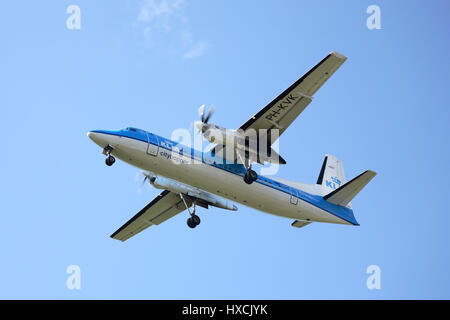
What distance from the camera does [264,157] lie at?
75.8ft

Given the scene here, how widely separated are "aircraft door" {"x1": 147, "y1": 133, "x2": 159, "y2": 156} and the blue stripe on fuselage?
8cm

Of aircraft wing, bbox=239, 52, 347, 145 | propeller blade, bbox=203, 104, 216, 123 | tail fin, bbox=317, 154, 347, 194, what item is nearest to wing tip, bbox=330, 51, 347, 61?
aircraft wing, bbox=239, 52, 347, 145

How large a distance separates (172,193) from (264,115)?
20.3 feet

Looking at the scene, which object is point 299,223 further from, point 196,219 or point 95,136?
point 95,136

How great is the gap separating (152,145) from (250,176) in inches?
A: 157

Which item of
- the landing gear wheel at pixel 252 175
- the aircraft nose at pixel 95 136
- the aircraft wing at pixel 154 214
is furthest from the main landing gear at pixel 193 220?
the aircraft nose at pixel 95 136

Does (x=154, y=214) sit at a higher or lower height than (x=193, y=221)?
higher

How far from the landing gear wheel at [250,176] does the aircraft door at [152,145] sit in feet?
12.0

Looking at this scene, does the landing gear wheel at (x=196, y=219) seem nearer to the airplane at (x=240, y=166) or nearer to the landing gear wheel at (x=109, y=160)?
the airplane at (x=240, y=166)

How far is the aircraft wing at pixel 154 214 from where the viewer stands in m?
26.0

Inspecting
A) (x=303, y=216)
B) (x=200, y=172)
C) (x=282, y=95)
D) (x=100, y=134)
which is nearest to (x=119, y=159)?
(x=100, y=134)

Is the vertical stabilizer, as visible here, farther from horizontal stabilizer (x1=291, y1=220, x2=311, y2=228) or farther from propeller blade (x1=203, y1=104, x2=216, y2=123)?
propeller blade (x1=203, y1=104, x2=216, y2=123)

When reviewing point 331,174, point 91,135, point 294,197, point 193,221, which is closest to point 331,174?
point 331,174

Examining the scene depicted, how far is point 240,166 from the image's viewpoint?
2303 cm
